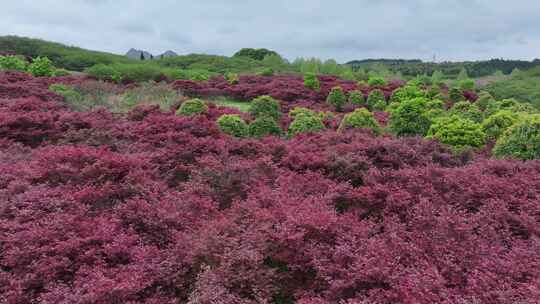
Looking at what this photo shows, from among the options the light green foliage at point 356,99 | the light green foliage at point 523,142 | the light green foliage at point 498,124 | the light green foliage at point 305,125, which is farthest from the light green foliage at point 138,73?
the light green foliage at point 523,142

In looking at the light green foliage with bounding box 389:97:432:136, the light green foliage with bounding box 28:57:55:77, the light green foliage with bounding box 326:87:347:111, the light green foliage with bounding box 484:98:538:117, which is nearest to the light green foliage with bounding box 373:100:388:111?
the light green foliage with bounding box 326:87:347:111

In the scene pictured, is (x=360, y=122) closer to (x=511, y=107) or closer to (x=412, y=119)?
(x=412, y=119)

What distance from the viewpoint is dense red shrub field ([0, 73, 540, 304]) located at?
2617 millimetres

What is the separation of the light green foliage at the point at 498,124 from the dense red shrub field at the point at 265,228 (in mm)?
2583

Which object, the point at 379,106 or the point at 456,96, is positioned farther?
the point at 456,96

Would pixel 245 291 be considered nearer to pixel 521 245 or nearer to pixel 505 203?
pixel 521 245

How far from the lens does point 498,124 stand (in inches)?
305

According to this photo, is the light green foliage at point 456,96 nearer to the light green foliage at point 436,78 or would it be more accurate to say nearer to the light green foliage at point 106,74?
the light green foliage at point 436,78

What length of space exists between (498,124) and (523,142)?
2046 mm

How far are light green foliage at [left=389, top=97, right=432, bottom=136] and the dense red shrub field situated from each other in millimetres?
2561

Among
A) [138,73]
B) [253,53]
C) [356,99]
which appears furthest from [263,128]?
[253,53]

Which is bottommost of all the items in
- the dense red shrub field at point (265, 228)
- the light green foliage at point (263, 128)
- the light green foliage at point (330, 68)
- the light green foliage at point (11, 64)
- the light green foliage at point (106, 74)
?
the dense red shrub field at point (265, 228)

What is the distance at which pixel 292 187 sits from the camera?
4.41 meters

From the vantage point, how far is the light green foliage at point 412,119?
822 cm
